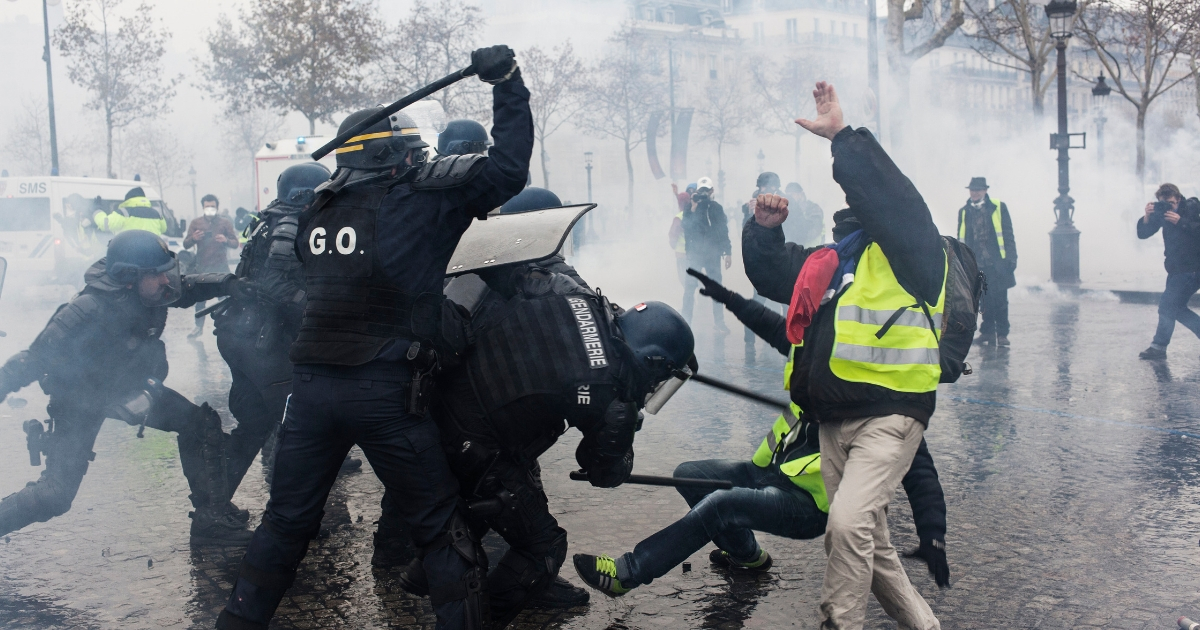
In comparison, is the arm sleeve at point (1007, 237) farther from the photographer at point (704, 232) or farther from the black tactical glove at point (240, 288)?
the black tactical glove at point (240, 288)

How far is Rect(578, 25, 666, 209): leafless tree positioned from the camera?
2547 centimetres

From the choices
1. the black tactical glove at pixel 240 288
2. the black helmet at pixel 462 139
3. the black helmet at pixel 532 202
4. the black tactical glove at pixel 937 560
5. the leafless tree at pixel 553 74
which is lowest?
the black tactical glove at pixel 937 560

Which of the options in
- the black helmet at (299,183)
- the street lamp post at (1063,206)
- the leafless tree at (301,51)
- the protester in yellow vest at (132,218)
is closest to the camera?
the black helmet at (299,183)

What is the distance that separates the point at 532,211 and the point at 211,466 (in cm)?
183

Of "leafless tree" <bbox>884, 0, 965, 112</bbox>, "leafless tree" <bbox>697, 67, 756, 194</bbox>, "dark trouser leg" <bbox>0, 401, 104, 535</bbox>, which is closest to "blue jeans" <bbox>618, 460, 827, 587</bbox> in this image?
"dark trouser leg" <bbox>0, 401, 104, 535</bbox>

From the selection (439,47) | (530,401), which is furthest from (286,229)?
(439,47)

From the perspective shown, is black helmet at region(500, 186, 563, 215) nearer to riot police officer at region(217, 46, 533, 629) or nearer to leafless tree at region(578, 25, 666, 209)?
riot police officer at region(217, 46, 533, 629)

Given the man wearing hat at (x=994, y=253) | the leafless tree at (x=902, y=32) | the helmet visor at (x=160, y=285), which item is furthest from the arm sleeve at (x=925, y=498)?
the leafless tree at (x=902, y=32)

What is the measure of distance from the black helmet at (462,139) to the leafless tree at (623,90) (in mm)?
19781

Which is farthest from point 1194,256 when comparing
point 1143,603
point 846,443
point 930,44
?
point 930,44

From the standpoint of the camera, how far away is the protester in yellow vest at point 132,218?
12.1m

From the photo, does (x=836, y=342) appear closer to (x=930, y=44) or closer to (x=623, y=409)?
(x=623, y=409)

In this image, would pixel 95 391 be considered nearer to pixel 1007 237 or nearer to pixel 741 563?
pixel 741 563

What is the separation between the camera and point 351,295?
2758 mm
